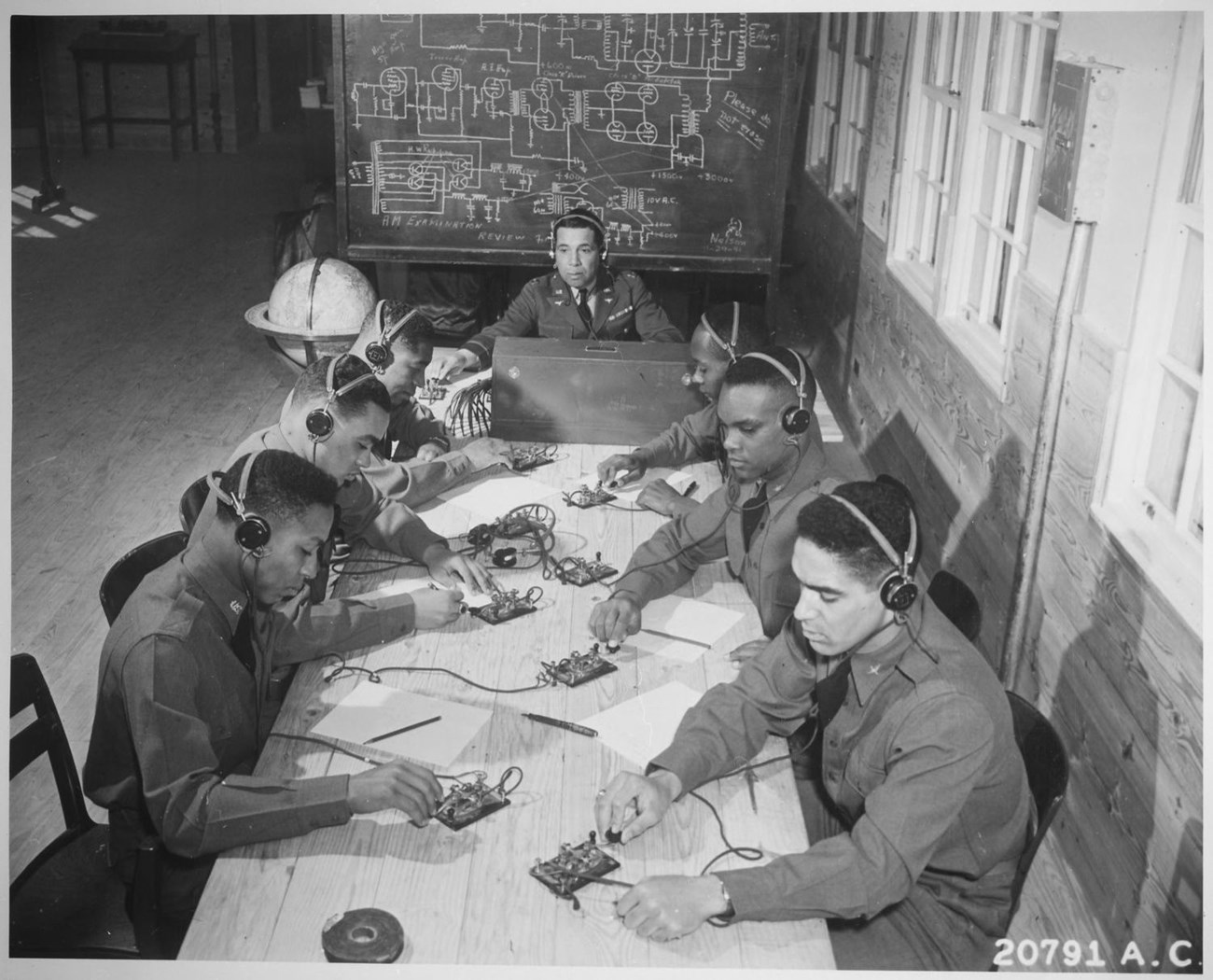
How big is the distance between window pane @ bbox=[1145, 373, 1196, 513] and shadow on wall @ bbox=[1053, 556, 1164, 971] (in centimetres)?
20

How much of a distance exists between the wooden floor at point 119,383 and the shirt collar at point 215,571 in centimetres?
99

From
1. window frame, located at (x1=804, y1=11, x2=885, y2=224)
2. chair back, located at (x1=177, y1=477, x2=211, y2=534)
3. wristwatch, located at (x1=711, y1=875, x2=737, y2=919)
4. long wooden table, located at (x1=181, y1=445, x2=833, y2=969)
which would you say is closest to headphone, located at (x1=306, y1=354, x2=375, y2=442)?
chair back, located at (x1=177, y1=477, x2=211, y2=534)

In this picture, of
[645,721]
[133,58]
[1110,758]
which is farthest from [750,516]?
[133,58]

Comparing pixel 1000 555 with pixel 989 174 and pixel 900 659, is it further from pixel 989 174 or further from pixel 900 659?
pixel 900 659

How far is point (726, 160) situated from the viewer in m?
5.74

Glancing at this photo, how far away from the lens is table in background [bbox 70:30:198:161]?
10930 mm

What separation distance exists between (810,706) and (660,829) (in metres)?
0.46

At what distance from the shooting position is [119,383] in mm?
6426

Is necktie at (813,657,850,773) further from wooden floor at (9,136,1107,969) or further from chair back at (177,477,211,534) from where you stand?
chair back at (177,477,211,534)

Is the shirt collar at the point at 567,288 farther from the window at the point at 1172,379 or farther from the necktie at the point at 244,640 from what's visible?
the necktie at the point at 244,640

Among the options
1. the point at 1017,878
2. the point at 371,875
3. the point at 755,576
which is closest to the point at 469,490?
the point at 755,576

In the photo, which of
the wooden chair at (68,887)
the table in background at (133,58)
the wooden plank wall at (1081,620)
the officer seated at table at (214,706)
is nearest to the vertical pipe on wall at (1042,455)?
the wooden plank wall at (1081,620)

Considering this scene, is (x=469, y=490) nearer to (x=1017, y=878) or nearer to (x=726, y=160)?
(x=1017, y=878)

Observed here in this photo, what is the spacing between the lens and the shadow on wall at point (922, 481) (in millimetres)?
4355
